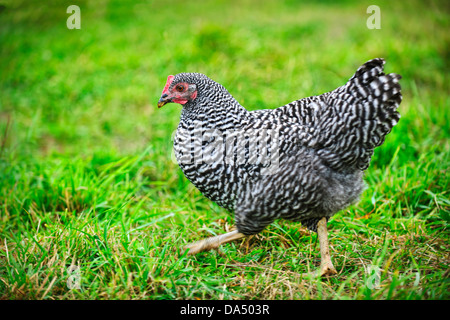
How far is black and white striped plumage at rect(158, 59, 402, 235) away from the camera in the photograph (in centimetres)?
256

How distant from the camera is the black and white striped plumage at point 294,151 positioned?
2561mm

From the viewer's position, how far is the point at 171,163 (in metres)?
3.94

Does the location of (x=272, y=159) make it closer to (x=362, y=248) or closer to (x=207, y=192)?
(x=207, y=192)

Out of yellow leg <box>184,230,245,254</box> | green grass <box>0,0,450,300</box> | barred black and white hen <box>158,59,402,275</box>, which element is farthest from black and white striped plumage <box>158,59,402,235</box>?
green grass <box>0,0,450,300</box>

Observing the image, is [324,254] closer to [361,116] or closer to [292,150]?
[292,150]

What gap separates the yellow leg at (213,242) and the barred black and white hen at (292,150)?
13cm

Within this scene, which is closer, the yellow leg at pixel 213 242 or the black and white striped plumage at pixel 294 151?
the black and white striped plumage at pixel 294 151

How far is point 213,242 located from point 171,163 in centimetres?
130

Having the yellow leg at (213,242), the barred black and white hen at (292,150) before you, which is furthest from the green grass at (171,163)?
the barred black and white hen at (292,150)

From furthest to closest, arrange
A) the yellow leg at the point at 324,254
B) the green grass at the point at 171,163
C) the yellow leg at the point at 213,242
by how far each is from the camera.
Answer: the yellow leg at the point at 213,242
the yellow leg at the point at 324,254
the green grass at the point at 171,163

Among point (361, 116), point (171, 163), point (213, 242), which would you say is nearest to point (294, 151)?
point (361, 116)

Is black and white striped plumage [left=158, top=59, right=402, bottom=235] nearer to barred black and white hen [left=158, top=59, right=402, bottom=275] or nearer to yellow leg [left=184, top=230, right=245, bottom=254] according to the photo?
barred black and white hen [left=158, top=59, right=402, bottom=275]

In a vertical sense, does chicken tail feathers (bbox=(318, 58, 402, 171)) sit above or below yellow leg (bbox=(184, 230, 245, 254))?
above

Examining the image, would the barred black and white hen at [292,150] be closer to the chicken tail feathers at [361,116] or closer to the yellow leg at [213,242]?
the chicken tail feathers at [361,116]
